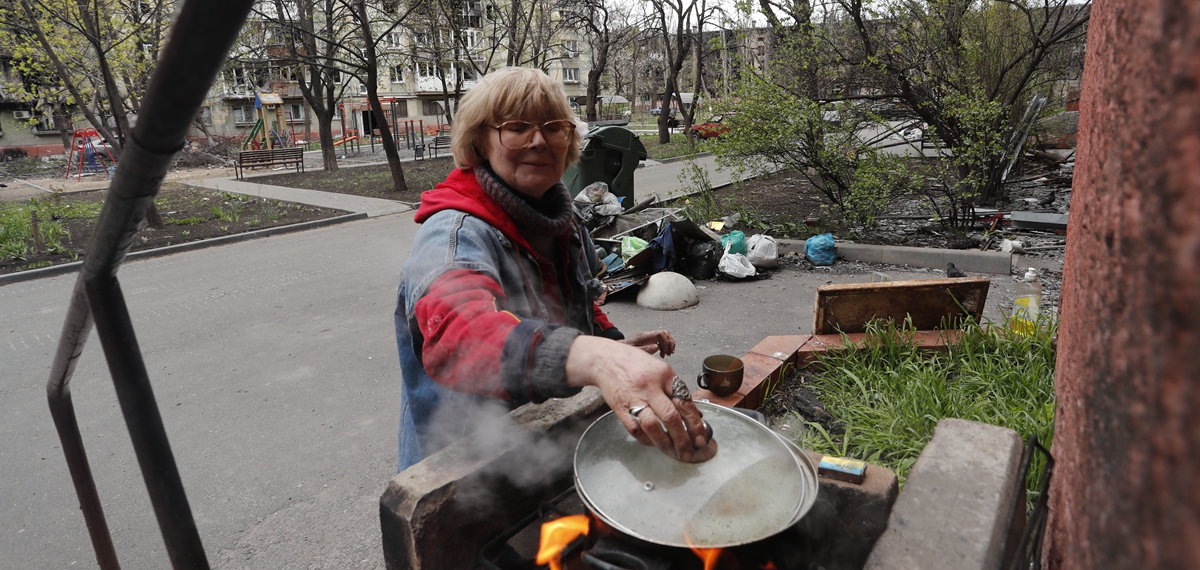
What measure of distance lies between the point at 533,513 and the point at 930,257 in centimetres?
651

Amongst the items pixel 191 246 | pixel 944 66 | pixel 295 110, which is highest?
pixel 295 110

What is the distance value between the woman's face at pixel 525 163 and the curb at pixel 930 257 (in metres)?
6.20

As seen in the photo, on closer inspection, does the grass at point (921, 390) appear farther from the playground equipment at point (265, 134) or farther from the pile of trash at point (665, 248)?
the playground equipment at point (265, 134)

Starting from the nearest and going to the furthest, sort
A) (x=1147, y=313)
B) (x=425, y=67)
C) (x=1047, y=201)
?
(x=1147, y=313) → (x=1047, y=201) → (x=425, y=67)

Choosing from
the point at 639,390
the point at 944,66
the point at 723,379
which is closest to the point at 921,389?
the point at 723,379

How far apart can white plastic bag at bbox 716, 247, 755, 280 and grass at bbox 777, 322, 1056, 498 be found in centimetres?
309

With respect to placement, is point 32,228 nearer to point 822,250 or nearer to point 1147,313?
point 822,250

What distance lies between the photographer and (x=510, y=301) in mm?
1766

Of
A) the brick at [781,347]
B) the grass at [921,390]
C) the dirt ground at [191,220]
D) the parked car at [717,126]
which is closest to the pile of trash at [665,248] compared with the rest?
the parked car at [717,126]

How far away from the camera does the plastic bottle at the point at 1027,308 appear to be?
3895 millimetres

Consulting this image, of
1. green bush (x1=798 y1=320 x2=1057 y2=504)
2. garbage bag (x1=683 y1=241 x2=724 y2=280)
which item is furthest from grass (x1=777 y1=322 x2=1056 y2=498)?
garbage bag (x1=683 y1=241 x2=724 y2=280)

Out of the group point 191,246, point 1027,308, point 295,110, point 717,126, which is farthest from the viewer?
point 295,110

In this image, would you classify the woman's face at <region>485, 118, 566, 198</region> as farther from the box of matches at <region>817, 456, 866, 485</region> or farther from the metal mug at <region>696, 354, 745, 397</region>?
the metal mug at <region>696, 354, 745, 397</region>

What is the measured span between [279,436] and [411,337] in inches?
114
